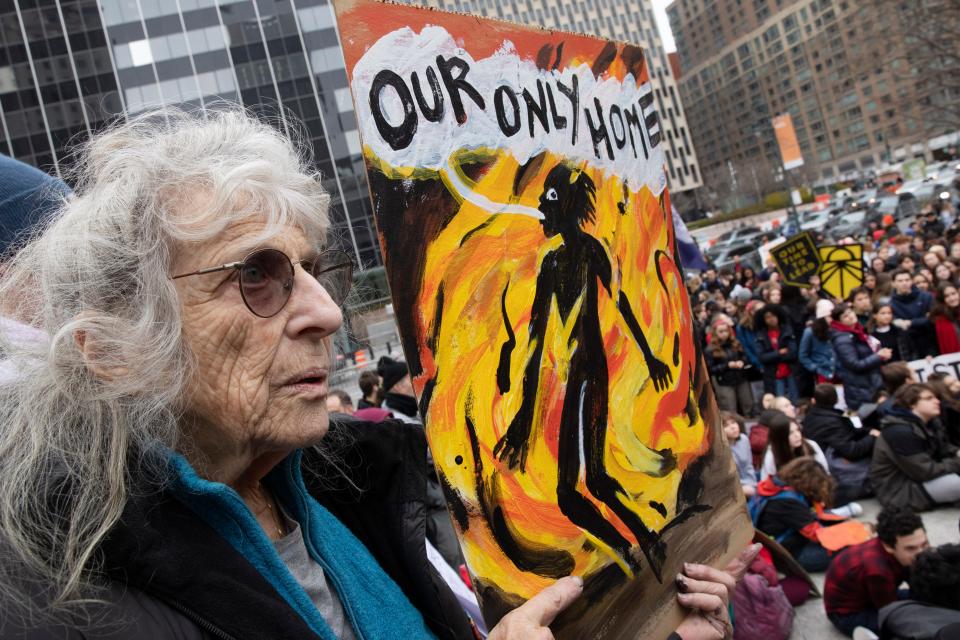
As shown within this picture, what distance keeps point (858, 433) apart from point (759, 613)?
111 inches

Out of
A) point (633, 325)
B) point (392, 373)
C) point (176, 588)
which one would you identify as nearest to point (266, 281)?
point (176, 588)

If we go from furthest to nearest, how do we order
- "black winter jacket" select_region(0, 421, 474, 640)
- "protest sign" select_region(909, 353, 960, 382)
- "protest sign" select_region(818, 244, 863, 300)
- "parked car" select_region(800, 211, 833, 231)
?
"parked car" select_region(800, 211, 833, 231)
"protest sign" select_region(818, 244, 863, 300)
"protest sign" select_region(909, 353, 960, 382)
"black winter jacket" select_region(0, 421, 474, 640)

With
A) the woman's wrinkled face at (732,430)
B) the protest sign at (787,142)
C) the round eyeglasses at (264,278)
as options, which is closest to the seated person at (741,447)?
the woman's wrinkled face at (732,430)

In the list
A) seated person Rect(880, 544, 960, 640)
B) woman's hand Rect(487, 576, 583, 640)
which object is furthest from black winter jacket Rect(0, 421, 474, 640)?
seated person Rect(880, 544, 960, 640)

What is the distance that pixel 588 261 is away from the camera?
A: 165 centimetres

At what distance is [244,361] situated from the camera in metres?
1.23

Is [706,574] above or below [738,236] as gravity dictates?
below

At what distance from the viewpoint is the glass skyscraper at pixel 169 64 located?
38.7 metres

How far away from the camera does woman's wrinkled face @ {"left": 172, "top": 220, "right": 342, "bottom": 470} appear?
122 centimetres

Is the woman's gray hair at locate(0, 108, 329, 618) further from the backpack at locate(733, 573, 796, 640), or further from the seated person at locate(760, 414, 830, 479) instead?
the seated person at locate(760, 414, 830, 479)

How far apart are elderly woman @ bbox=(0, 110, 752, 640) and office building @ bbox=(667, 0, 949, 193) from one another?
82672 millimetres

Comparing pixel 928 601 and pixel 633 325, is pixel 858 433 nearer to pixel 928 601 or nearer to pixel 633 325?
pixel 928 601

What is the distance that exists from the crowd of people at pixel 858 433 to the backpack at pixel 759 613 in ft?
1.01

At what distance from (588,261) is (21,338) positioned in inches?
42.1
